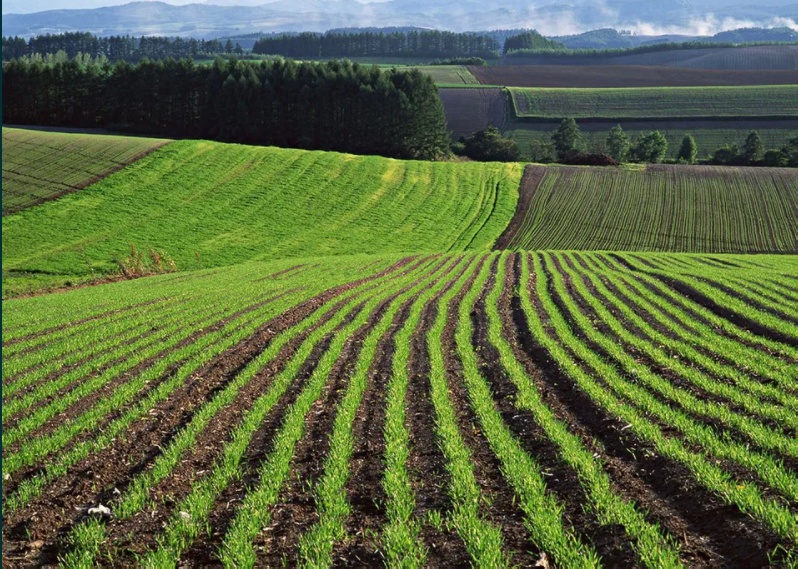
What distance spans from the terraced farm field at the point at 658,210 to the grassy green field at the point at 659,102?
2081 inches

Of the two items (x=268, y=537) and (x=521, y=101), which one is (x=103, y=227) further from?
(x=521, y=101)

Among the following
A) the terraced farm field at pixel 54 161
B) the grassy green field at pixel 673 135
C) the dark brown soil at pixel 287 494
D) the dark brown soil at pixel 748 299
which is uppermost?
the grassy green field at pixel 673 135

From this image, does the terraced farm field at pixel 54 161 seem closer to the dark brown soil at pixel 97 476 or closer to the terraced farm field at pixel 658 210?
the terraced farm field at pixel 658 210

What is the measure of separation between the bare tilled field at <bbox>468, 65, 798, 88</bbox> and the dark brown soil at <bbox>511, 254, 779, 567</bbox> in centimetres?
15030

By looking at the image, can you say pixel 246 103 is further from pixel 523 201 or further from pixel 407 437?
pixel 407 437

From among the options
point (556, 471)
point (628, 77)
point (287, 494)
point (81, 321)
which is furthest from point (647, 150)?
point (287, 494)

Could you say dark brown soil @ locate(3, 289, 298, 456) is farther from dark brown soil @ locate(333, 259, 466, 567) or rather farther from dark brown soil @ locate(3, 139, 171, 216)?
dark brown soil @ locate(3, 139, 171, 216)

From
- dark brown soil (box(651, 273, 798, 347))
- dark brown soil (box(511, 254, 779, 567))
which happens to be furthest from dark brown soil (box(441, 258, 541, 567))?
dark brown soil (box(651, 273, 798, 347))

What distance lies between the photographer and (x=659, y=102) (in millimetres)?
135125

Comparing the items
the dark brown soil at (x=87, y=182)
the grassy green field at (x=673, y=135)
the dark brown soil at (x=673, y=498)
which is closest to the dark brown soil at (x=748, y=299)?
the dark brown soil at (x=673, y=498)

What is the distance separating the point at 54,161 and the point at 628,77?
430ft

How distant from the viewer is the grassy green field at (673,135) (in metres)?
112

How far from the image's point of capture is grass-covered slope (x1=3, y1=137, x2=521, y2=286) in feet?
162

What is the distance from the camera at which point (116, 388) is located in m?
15.2
